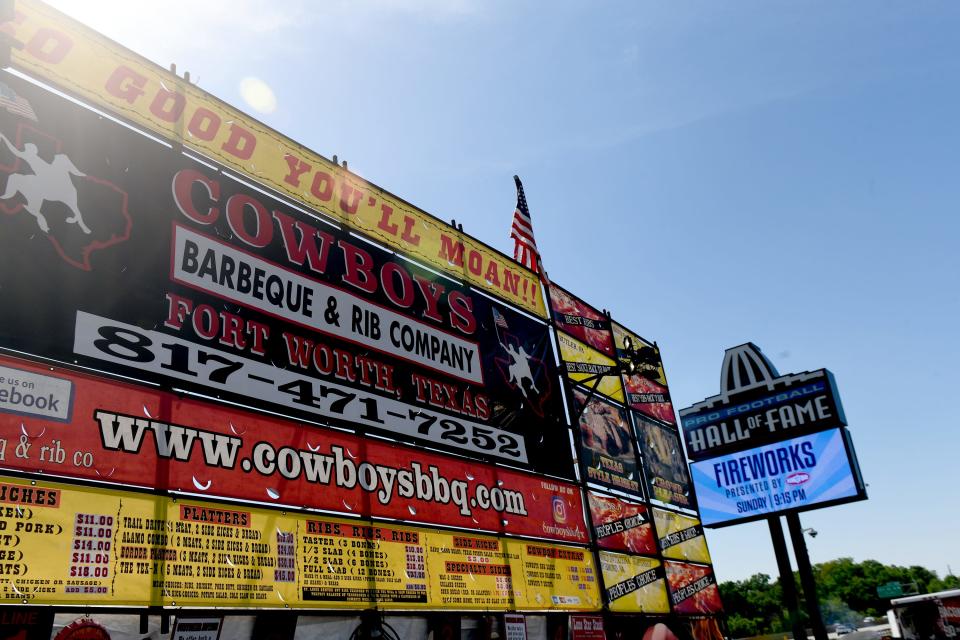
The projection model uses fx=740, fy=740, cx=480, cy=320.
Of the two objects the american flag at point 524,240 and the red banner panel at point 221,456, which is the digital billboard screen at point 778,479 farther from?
the red banner panel at point 221,456

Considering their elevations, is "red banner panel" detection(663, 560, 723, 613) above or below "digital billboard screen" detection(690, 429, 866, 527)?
below

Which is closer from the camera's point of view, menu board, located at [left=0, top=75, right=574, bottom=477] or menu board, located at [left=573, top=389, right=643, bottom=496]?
menu board, located at [left=0, top=75, right=574, bottom=477]

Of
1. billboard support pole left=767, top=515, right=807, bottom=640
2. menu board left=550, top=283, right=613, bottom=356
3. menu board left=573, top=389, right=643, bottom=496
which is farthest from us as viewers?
billboard support pole left=767, top=515, right=807, bottom=640

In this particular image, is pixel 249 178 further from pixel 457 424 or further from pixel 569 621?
pixel 569 621

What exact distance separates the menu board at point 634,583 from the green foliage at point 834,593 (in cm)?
10066

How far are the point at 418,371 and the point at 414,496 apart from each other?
92.6 inches

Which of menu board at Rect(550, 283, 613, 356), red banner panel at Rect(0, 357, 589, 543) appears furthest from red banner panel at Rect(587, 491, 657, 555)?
menu board at Rect(550, 283, 613, 356)

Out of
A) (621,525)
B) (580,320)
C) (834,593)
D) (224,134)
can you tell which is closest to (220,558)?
(224,134)

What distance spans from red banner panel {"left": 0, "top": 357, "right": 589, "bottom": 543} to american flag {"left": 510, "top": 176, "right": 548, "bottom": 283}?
6.41 metres

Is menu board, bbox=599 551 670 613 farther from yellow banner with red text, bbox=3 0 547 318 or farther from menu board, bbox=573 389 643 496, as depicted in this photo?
yellow banner with red text, bbox=3 0 547 318

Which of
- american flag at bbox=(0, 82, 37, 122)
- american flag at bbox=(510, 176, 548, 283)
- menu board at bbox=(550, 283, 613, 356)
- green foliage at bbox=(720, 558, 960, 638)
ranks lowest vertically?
green foliage at bbox=(720, 558, 960, 638)

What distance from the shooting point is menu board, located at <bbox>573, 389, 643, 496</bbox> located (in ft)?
56.2

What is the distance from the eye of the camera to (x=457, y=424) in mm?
13672

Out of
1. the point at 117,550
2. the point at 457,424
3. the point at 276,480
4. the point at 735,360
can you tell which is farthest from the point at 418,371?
the point at 735,360
